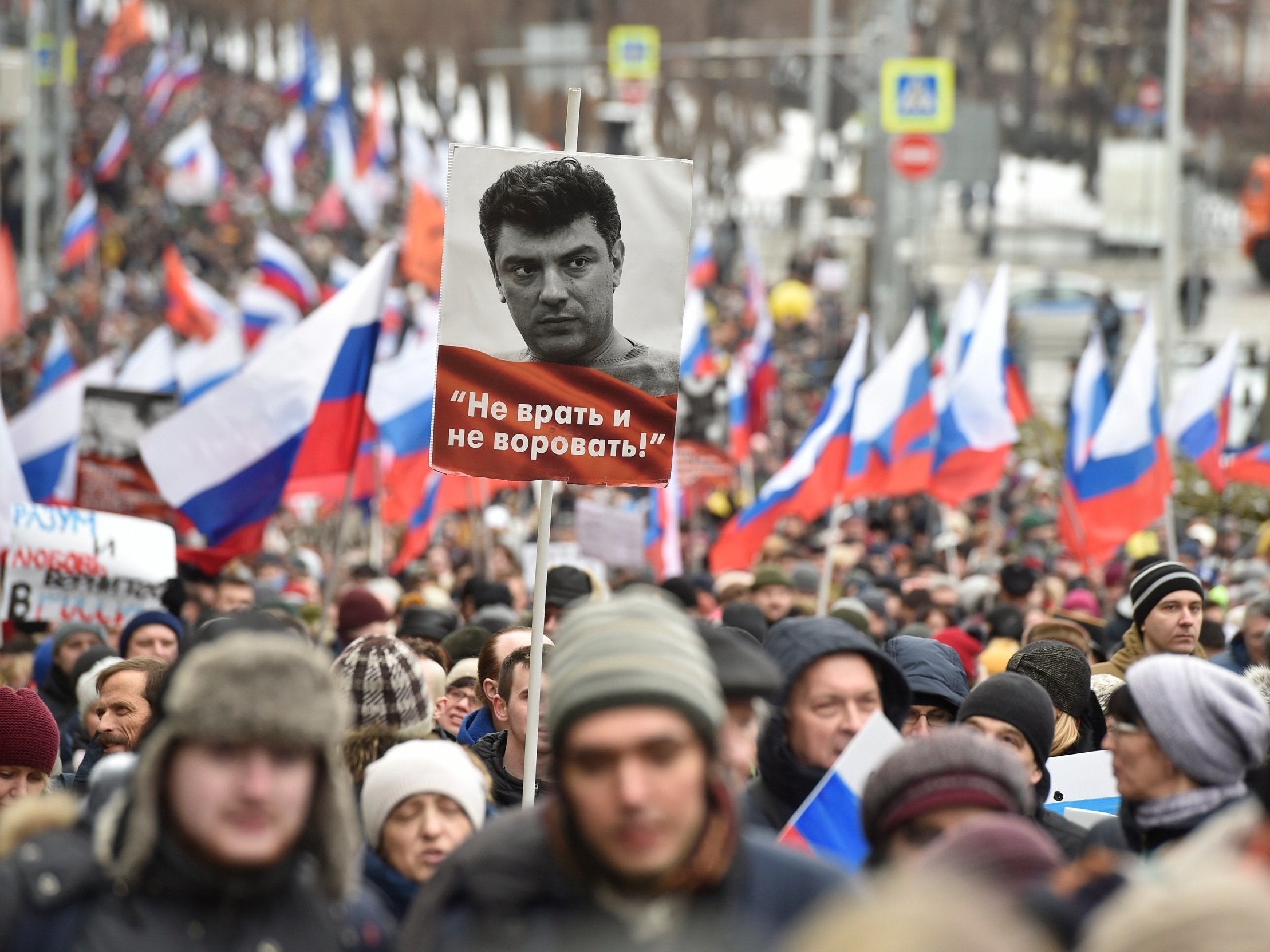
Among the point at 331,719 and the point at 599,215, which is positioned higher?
the point at 599,215

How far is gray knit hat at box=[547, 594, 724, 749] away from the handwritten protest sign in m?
6.45

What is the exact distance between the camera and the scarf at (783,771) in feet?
13.8

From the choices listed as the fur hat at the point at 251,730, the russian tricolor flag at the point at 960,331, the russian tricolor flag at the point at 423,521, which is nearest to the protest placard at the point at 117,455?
the russian tricolor flag at the point at 423,521

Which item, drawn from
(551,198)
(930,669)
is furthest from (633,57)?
(930,669)

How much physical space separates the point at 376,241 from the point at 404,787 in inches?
1558

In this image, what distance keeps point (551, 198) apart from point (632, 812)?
117 inches

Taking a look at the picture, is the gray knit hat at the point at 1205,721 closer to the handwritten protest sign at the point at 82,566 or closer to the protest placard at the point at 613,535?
the handwritten protest sign at the point at 82,566

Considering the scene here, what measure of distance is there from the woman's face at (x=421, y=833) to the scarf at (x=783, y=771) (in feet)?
1.81

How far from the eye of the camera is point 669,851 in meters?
2.81

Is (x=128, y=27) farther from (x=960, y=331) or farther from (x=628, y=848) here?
(x=628, y=848)

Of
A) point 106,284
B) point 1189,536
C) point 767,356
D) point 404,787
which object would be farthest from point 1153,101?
point 404,787

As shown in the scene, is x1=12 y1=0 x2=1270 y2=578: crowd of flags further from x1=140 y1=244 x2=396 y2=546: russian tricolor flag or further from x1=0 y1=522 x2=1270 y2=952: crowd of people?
x1=0 y1=522 x2=1270 y2=952: crowd of people

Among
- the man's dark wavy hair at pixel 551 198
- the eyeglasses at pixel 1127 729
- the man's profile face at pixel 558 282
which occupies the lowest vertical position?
the eyeglasses at pixel 1127 729

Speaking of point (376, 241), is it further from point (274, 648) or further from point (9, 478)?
point (274, 648)
